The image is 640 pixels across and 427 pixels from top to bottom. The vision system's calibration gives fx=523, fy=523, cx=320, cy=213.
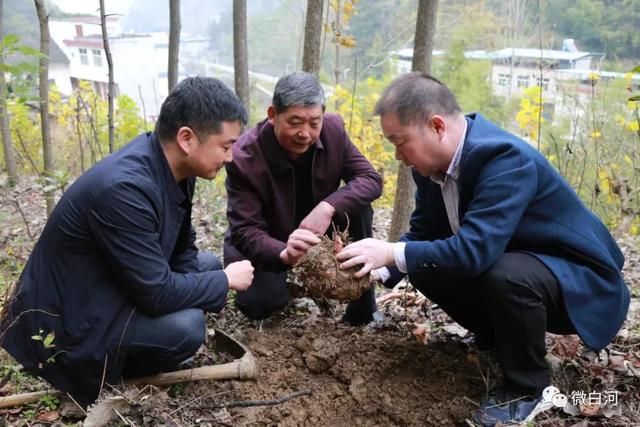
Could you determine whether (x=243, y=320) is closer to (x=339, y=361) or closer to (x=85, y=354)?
(x=339, y=361)

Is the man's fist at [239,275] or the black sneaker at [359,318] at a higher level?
the man's fist at [239,275]

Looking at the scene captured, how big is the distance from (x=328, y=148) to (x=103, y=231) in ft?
4.87

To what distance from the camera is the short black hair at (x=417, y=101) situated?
7.18 ft

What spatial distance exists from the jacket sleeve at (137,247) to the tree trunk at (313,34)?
2625 millimetres

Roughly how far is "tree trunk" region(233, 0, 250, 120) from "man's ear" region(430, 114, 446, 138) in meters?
3.78

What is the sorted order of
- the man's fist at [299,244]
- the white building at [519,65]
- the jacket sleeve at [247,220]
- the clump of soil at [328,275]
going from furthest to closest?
1. the white building at [519,65]
2. the jacket sleeve at [247,220]
3. the man's fist at [299,244]
4. the clump of soil at [328,275]

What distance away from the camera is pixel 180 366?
264 cm

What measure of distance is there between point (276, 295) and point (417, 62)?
238 cm

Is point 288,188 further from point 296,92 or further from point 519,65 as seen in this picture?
point 519,65

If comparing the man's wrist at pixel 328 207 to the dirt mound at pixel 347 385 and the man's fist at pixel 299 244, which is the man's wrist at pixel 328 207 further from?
the dirt mound at pixel 347 385

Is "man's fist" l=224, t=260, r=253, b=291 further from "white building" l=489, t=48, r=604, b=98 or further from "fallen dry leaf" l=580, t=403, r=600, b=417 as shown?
"white building" l=489, t=48, r=604, b=98

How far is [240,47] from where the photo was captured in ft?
18.9

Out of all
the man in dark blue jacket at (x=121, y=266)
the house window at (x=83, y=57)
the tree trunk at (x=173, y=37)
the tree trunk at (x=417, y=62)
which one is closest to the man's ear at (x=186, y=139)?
the man in dark blue jacket at (x=121, y=266)

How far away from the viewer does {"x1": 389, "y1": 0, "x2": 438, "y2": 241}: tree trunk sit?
4215 mm
